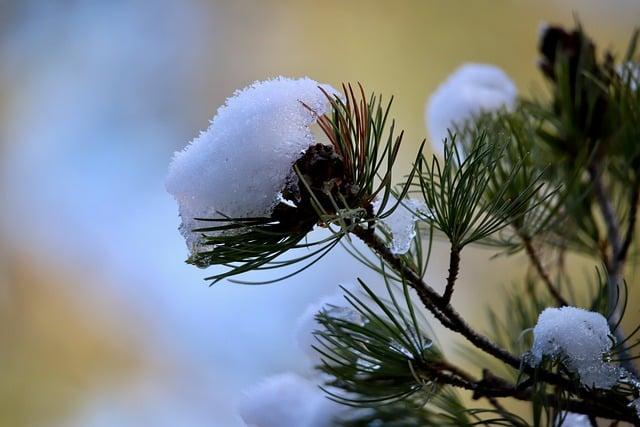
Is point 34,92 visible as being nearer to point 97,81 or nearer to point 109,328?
point 97,81

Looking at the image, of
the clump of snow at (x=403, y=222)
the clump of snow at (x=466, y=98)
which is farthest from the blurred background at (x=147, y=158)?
the clump of snow at (x=403, y=222)

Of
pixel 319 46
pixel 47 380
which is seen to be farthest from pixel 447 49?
pixel 47 380

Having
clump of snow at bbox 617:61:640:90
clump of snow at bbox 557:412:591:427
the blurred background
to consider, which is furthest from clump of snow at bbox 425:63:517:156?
the blurred background

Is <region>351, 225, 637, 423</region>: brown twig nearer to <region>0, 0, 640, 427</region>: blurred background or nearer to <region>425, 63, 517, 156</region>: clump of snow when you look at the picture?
<region>425, 63, 517, 156</region>: clump of snow

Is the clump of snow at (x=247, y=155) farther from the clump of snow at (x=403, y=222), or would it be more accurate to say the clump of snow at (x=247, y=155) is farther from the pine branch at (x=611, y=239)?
the pine branch at (x=611, y=239)

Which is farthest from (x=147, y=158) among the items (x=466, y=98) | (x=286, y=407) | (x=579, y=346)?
(x=579, y=346)

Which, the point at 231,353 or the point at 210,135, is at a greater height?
the point at 231,353

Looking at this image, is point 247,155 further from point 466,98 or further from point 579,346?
point 466,98
